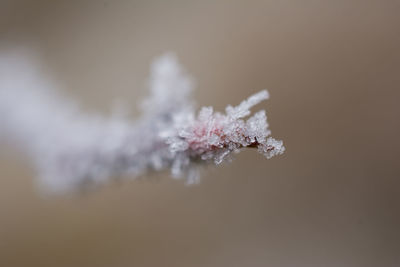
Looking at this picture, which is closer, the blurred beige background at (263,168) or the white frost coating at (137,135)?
the white frost coating at (137,135)

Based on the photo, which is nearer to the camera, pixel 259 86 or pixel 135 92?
pixel 259 86

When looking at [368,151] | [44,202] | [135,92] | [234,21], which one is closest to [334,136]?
[368,151]

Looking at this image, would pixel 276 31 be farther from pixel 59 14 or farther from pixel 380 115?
pixel 59 14

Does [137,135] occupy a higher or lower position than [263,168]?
lower

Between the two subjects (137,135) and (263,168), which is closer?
(137,135)
